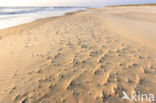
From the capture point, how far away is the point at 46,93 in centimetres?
248

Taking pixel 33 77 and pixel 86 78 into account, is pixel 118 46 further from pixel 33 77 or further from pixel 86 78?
pixel 33 77

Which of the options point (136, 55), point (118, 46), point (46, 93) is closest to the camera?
point (46, 93)

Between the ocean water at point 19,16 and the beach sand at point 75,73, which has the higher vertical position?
the ocean water at point 19,16

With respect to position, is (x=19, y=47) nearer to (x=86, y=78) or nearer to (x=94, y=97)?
(x=86, y=78)

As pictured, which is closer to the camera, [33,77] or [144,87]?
[144,87]

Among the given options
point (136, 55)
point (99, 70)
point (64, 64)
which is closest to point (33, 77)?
point (64, 64)

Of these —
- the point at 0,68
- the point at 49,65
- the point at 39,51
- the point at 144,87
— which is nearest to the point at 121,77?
the point at 144,87

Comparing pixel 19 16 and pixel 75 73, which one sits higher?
pixel 19 16

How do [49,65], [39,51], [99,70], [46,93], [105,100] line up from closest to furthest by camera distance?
[105,100] → [46,93] → [99,70] → [49,65] → [39,51]

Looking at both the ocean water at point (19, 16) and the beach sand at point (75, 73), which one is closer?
the beach sand at point (75, 73)

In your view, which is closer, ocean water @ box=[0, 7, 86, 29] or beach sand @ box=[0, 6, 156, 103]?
beach sand @ box=[0, 6, 156, 103]

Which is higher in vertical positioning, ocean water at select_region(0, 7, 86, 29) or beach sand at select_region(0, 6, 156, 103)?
ocean water at select_region(0, 7, 86, 29)

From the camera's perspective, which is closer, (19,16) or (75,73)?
(75,73)

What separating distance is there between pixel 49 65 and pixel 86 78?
1545 millimetres
